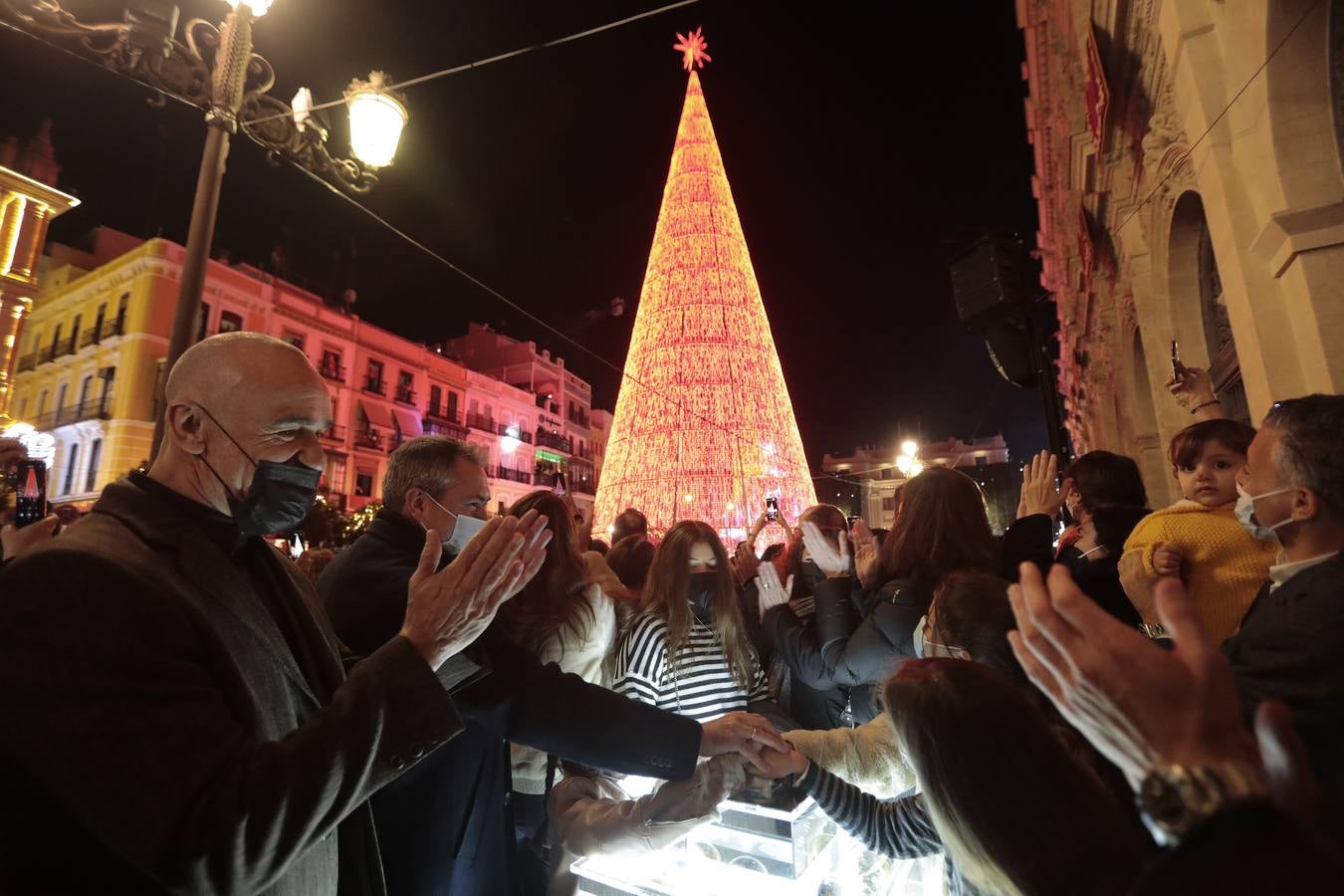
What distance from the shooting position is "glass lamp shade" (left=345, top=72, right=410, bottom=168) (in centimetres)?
509

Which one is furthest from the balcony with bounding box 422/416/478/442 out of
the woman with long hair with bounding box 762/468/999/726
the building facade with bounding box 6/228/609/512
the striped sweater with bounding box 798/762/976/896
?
the striped sweater with bounding box 798/762/976/896

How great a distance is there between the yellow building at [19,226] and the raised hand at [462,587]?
22968 mm

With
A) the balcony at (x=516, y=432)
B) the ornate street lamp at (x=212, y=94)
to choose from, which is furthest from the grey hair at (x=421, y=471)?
the balcony at (x=516, y=432)

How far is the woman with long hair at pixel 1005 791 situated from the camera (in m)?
0.93

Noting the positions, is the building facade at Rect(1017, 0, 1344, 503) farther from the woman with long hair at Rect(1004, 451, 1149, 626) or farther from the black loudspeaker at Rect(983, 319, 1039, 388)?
the woman with long hair at Rect(1004, 451, 1149, 626)

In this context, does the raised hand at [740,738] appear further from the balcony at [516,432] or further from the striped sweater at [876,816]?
the balcony at [516,432]

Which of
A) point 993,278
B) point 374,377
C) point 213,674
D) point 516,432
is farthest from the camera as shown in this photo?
point 516,432

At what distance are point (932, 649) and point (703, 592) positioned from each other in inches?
53.1

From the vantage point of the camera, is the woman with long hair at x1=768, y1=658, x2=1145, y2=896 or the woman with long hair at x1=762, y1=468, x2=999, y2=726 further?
the woman with long hair at x1=762, y1=468, x2=999, y2=726

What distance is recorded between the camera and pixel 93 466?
867 inches

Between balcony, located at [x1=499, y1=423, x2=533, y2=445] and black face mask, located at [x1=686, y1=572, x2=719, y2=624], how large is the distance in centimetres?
3354

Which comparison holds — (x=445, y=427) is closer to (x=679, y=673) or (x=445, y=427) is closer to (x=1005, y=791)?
(x=679, y=673)

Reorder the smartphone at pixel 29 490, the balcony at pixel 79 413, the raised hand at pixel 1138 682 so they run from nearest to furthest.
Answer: the raised hand at pixel 1138 682
the smartphone at pixel 29 490
the balcony at pixel 79 413

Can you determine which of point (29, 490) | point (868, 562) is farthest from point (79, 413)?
point (868, 562)
